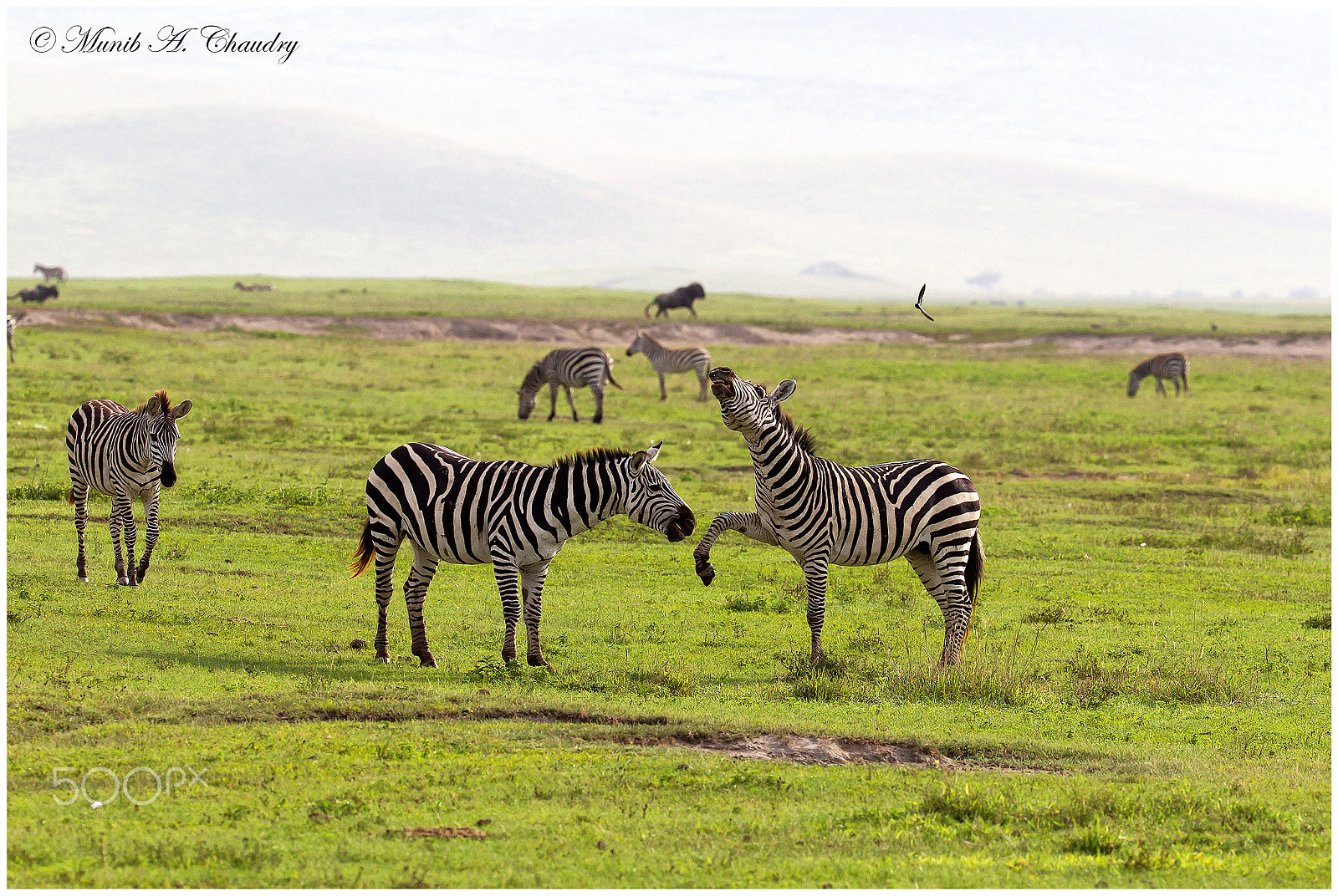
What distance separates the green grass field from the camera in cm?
787

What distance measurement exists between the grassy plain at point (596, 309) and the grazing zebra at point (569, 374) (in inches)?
1350

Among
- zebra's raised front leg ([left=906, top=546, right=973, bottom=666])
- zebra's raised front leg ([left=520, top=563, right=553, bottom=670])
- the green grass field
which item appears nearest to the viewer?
the green grass field

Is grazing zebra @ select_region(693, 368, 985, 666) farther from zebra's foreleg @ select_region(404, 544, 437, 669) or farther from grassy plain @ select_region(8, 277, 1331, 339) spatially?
grassy plain @ select_region(8, 277, 1331, 339)

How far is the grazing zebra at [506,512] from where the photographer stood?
11.9 m

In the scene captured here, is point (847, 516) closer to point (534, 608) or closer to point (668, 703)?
point (668, 703)

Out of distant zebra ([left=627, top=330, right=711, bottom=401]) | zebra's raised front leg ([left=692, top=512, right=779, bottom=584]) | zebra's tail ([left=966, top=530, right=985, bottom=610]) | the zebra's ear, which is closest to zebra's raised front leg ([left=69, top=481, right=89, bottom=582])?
zebra's raised front leg ([left=692, top=512, right=779, bottom=584])

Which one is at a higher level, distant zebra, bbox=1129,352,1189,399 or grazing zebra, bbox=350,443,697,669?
distant zebra, bbox=1129,352,1189,399

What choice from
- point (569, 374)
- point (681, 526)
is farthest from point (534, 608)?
point (569, 374)

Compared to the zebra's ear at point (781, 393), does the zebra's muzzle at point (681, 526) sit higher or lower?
lower

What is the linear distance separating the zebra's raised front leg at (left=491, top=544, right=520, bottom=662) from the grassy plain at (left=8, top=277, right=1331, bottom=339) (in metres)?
54.8

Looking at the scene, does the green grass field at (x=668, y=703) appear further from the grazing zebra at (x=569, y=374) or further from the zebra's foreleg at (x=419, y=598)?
the grazing zebra at (x=569, y=374)

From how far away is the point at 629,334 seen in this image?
6681 cm

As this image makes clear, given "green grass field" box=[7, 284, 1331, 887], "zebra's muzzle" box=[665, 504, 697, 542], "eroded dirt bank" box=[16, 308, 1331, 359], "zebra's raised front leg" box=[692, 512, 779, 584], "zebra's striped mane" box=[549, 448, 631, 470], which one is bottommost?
"green grass field" box=[7, 284, 1331, 887]

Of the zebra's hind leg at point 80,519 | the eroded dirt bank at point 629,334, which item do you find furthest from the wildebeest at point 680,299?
the zebra's hind leg at point 80,519
